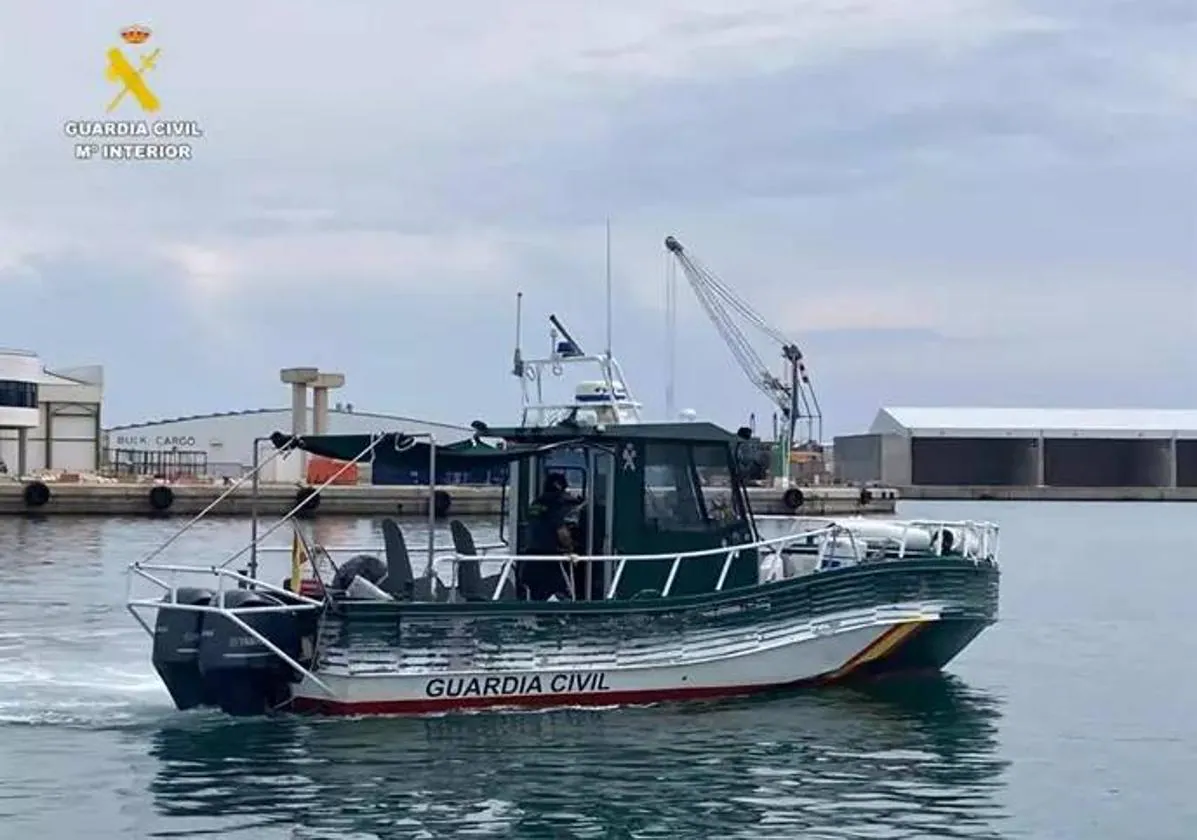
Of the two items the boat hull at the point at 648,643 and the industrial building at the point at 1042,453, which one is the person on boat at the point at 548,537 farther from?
the industrial building at the point at 1042,453

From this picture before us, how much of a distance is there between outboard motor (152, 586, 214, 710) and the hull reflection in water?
389 mm

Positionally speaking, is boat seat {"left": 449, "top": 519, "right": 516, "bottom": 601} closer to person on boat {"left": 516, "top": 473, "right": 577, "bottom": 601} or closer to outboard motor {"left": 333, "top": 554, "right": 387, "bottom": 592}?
person on boat {"left": 516, "top": 473, "right": 577, "bottom": 601}

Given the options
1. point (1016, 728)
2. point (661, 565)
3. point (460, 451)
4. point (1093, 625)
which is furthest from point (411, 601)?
point (1093, 625)

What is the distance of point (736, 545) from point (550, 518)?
197cm

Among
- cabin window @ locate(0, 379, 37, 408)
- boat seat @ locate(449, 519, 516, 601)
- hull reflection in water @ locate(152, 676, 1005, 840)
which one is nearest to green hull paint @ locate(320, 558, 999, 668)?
boat seat @ locate(449, 519, 516, 601)

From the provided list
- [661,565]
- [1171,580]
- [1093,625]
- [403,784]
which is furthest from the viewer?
[1171,580]

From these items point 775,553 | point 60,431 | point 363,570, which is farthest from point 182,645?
point 60,431

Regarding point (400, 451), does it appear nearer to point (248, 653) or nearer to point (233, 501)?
point (248, 653)

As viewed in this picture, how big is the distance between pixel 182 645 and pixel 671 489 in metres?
5.11

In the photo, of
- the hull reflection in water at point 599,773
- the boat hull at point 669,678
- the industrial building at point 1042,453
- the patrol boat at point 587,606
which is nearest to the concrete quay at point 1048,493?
the industrial building at point 1042,453

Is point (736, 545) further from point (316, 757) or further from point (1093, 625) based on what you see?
point (1093, 625)

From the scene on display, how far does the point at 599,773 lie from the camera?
1625 cm

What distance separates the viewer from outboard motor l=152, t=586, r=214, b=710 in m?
17.3

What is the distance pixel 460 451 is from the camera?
17938mm
